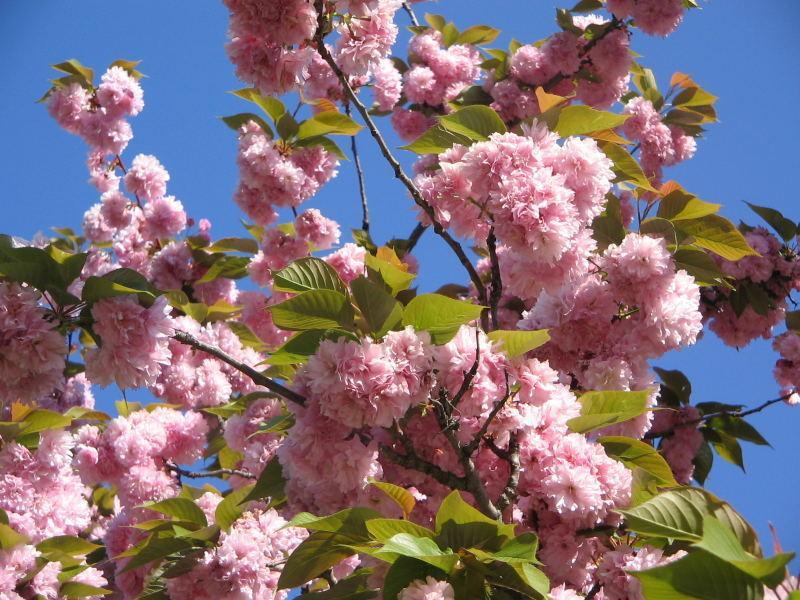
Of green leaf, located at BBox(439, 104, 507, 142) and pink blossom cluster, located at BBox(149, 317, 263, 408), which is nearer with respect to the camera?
green leaf, located at BBox(439, 104, 507, 142)

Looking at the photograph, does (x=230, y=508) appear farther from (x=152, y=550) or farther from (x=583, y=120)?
(x=583, y=120)

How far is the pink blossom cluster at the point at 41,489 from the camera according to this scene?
3.12m

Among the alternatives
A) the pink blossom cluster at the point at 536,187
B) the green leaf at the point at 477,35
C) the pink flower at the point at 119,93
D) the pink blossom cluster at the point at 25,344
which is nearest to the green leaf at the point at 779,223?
the green leaf at the point at 477,35

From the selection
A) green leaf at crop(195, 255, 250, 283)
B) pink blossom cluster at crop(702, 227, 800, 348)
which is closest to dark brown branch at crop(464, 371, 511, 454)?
pink blossom cluster at crop(702, 227, 800, 348)

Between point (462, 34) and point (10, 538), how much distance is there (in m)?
→ 4.16

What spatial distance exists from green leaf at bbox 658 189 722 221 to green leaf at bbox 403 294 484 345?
1014mm

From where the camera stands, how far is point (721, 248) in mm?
2613

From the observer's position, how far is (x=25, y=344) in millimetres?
1969

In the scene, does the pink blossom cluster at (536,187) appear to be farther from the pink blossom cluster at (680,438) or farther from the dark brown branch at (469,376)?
the pink blossom cluster at (680,438)

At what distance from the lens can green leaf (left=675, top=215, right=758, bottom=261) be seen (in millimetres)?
2584

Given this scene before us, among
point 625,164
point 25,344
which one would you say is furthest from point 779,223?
point 25,344

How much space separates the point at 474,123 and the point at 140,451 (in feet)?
7.63

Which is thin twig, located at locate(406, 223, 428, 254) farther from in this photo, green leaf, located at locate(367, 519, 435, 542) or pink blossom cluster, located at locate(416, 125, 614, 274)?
green leaf, located at locate(367, 519, 435, 542)

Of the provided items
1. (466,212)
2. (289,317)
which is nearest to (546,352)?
(466,212)
